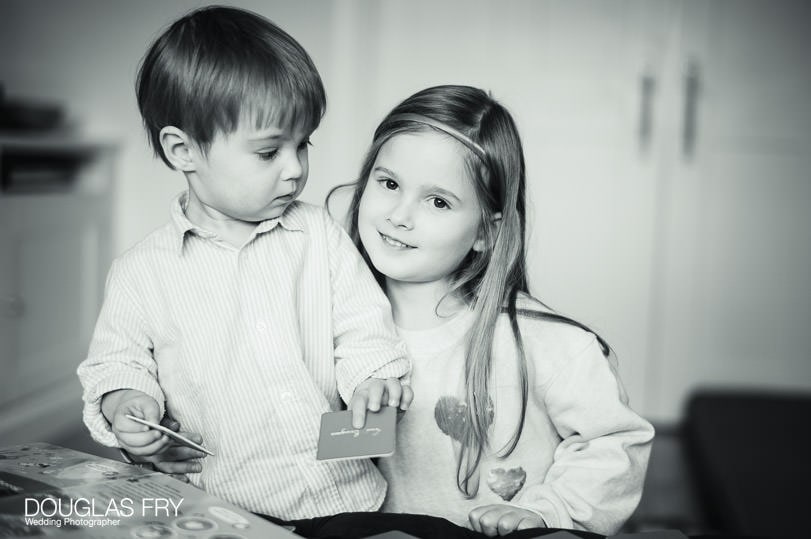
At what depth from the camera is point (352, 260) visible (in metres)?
0.99

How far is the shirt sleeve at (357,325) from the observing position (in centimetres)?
92

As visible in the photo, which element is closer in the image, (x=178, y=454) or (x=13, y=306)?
(x=178, y=454)

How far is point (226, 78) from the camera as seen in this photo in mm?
862

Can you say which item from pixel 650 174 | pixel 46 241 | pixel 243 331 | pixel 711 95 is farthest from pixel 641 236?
pixel 243 331

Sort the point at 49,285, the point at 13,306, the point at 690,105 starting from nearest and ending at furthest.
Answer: the point at 13,306 → the point at 49,285 → the point at 690,105

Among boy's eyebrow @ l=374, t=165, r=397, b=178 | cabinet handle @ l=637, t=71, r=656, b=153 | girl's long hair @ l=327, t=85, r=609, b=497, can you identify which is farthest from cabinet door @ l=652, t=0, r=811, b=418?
boy's eyebrow @ l=374, t=165, r=397, b=178

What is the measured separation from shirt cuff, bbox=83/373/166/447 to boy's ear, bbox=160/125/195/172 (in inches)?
9.6

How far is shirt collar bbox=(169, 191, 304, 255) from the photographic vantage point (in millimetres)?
944

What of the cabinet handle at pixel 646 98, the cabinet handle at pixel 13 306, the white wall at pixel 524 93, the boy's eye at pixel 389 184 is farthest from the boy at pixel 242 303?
the cabinet handle at pixel 646 98

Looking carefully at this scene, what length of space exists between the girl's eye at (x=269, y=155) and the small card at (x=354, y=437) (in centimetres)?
29

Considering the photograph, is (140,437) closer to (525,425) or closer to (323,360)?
(323,360)

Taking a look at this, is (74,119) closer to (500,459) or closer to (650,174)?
(650,174)

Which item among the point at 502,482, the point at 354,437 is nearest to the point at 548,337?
the point at 502,482

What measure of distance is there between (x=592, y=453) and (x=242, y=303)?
1.46 feet
